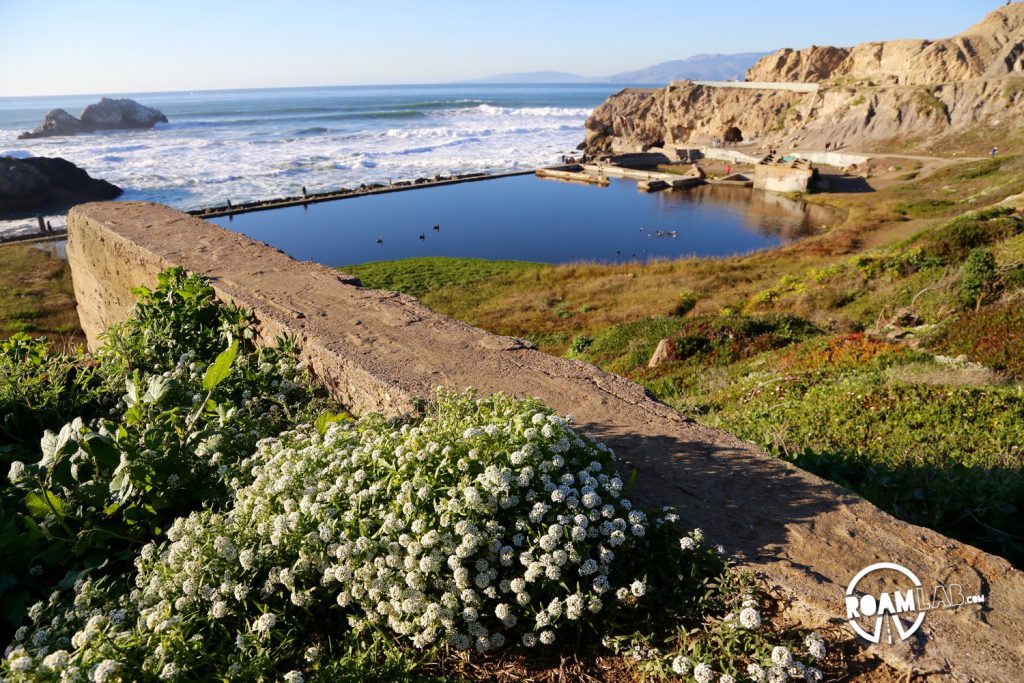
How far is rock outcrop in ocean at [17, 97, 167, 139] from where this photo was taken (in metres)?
96.5

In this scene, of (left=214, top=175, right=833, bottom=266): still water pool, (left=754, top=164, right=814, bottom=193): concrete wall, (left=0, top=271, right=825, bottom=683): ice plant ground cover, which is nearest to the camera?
(left=0, top=271, right=825, bottom=683): ice plant ground cover

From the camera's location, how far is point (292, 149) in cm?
7738

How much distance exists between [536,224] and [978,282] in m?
33.9

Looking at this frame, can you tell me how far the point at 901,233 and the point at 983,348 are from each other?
27.3 meters

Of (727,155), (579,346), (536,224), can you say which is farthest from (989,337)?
(727,155)

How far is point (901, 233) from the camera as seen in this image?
32188 mm

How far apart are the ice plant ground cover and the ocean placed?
47.5 m

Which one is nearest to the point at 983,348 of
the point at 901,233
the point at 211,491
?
the point at 211,491

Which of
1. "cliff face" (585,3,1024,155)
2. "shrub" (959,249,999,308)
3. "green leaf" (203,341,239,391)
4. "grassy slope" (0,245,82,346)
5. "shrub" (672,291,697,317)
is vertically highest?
"cliff face" (585,3,1024,155)

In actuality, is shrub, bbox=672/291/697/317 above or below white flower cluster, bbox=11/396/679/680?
below

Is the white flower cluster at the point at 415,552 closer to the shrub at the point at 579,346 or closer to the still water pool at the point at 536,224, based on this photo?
the shrub at the point at 579,346

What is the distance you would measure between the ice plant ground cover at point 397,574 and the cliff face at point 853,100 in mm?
65654

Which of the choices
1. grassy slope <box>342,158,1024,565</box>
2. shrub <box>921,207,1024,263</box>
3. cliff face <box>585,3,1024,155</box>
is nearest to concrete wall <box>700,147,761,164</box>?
cliff face <box>585,3,1024,155</box>

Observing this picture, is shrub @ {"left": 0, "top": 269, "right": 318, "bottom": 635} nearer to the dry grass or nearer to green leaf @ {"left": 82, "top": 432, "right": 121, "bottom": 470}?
green leaf @ {"left": 82, "top": 432, "right": 121, "bottom": 470}
